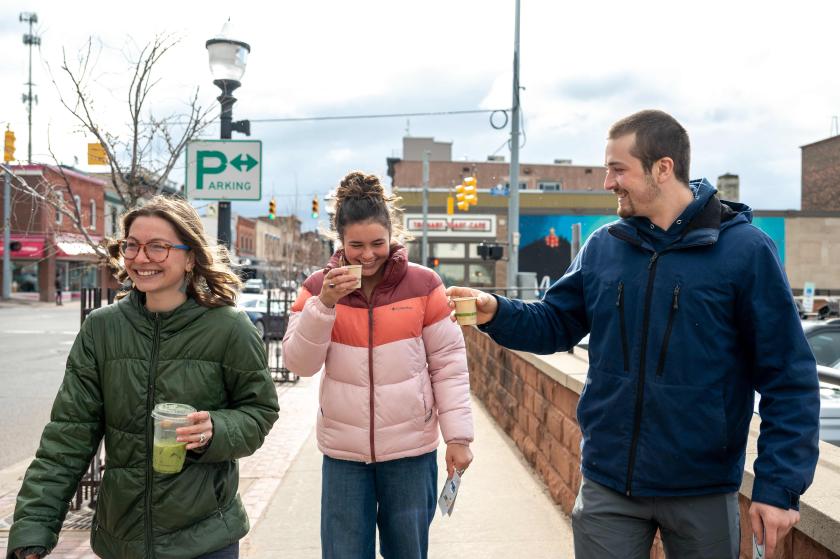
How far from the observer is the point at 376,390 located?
9.48ft

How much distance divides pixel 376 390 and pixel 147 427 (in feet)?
2.94

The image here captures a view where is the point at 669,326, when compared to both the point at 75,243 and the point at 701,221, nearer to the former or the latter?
the point at 701,221

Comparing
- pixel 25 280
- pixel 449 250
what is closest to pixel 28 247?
pixel 25 280

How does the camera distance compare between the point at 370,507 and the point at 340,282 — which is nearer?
the point at 340,282

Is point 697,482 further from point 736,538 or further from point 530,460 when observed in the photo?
point 530,460

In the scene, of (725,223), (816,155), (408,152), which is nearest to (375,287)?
(725,223)

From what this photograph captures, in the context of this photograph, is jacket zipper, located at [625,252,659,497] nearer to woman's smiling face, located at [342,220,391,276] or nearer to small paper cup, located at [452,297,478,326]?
small paper cup, located at [452,297,478,326]

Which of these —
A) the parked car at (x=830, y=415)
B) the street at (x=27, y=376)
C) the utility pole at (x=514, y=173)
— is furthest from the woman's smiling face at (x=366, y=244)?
the utility pole at (x=514, y=173)

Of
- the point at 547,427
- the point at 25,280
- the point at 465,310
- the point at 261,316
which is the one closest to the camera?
the point at 465,310

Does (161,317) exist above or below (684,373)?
above

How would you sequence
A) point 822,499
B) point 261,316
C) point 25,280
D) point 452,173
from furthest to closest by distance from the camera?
point 452,173, point 25,280, point 261,316, point 822,499

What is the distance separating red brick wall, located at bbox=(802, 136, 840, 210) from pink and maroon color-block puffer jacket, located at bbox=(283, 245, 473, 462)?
5305cm

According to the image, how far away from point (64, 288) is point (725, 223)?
48631mm

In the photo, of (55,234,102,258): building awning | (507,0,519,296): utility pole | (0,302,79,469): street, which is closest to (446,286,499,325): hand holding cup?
(55,234,102,258): building awning
